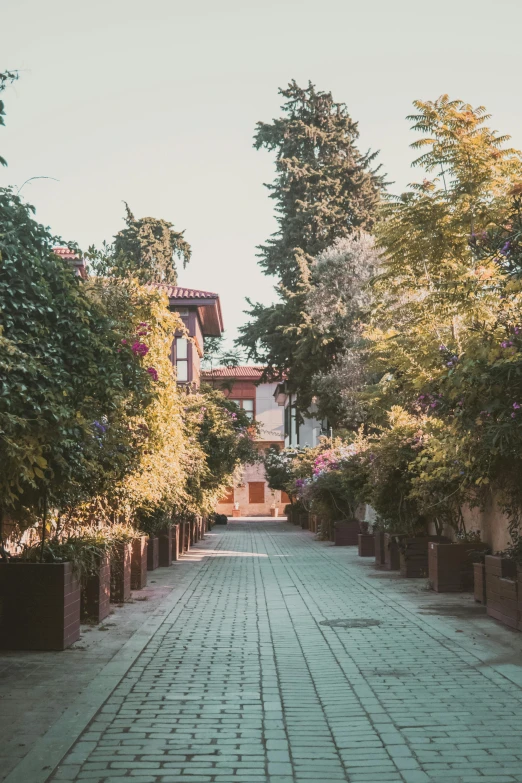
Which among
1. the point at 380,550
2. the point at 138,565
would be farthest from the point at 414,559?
the point at 138,565

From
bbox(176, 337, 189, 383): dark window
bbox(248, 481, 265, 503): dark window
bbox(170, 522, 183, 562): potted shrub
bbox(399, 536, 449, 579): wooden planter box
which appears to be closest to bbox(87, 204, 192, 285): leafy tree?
bbox(176, 337, 189, 383): dark window

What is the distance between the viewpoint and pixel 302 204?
42656 mm

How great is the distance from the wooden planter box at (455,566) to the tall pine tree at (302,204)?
81.2 feet

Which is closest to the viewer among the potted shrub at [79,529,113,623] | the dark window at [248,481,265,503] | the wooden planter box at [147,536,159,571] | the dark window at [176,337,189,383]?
the potted shrub at [79,529,113,623]

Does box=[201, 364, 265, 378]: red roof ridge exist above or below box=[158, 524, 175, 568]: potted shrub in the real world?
above

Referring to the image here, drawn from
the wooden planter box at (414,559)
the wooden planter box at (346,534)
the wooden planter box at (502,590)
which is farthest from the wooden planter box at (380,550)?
the wooden planter box at (346,534)

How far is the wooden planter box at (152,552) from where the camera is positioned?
19219mm

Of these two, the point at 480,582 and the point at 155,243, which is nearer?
the point at 480,582

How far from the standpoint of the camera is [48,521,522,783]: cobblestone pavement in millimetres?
5211

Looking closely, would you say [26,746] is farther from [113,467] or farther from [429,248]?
[429,248]

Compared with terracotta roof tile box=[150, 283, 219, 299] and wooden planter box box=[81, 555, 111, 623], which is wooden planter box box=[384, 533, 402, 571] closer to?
wooden planter box box=[81, 555, 111, 623]

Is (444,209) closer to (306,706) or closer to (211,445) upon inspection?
(306,706)

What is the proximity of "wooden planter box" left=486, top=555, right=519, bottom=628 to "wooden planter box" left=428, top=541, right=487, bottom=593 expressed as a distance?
2553 mm

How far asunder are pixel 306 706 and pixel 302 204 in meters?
37.5
